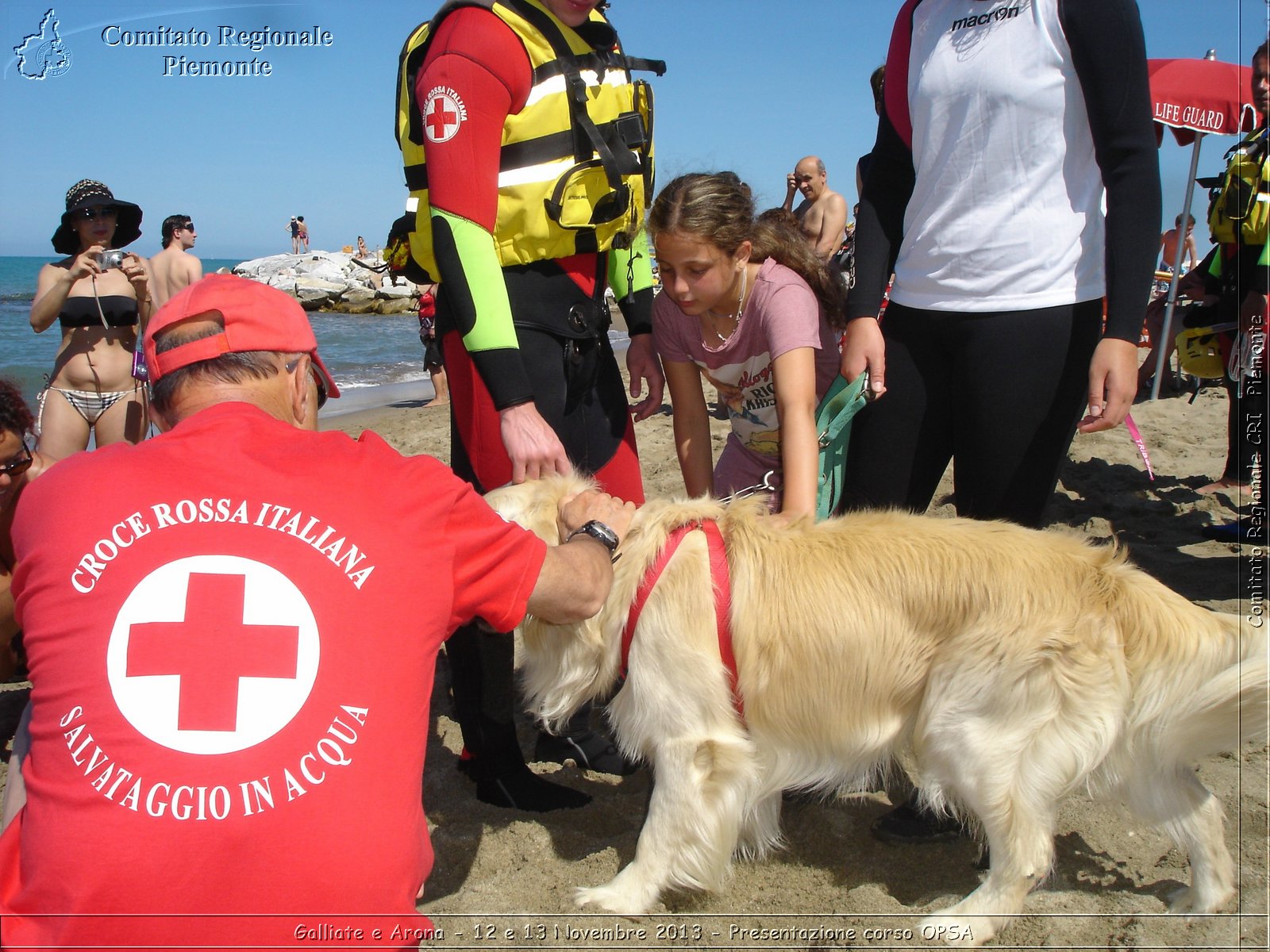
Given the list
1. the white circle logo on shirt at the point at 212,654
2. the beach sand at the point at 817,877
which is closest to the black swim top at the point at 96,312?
the beach sand at the point at 817,877

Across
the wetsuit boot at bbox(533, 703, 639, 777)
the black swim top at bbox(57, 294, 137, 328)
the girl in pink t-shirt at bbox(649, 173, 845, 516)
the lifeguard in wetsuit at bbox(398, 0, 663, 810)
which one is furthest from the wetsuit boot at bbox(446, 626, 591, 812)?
the black swim top at bbox(57, 294, 137, 328)

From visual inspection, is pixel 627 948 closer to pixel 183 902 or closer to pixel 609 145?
pixel 183 902

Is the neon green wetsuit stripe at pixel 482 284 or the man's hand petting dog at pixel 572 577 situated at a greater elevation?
the neon green wetsuit stripe at pixel 482 284

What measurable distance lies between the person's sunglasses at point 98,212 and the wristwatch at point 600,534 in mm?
5144

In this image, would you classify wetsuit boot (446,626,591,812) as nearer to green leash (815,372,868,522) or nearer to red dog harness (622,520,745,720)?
red dog harness (622,520,745,720)

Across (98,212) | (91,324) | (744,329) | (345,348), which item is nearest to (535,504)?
(744,329)

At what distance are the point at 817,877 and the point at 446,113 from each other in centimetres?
235

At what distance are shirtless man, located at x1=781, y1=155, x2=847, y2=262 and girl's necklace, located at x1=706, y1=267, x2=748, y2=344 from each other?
16.6 feet

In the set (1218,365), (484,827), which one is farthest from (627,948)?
(1218,365)

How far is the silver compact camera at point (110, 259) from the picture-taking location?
17.9 ft

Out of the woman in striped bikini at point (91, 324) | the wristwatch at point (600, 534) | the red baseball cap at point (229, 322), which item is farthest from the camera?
the woman in striped bikini at point (91, 324)

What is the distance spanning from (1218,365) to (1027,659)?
16.6 ft

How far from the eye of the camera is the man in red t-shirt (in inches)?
49.6

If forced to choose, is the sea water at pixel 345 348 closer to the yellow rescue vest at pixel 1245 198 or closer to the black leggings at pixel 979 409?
the black leggings at pixel 979 409
